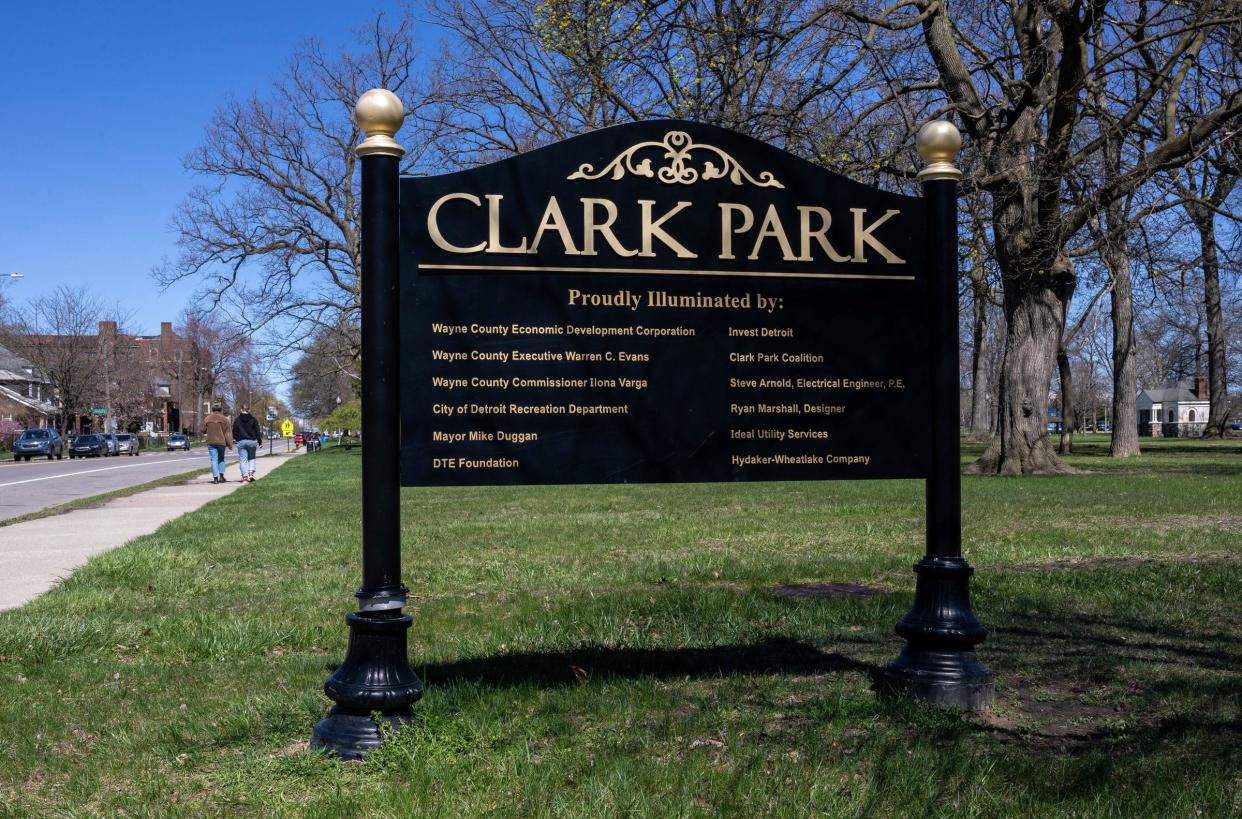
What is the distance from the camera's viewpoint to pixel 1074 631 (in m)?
6.30

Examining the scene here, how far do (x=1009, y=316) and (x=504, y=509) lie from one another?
12443 mm

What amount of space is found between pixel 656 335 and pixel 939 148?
5.27 ft

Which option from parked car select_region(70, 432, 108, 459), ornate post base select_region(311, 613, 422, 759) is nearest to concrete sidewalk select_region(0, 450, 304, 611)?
ornate post base select_region(311, 613, 422, 759)

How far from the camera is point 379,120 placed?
437 centimetres

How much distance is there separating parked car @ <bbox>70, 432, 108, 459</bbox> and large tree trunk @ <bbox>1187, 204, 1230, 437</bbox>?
54858mm

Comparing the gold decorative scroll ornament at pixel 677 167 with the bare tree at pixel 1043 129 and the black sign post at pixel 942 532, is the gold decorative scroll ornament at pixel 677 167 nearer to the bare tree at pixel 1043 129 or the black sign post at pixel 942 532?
the black sign post at pixel 942 532

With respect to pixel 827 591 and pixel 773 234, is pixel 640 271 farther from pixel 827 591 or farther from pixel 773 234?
pixel 827 591

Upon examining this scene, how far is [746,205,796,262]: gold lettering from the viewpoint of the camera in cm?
503

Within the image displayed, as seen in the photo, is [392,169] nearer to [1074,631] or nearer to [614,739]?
[614,739]

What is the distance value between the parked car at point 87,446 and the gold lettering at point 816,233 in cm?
6312

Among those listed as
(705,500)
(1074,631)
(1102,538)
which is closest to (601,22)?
(705,500)

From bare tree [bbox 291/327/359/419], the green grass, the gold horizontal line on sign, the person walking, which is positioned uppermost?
bare tree [bbox 291/327/359/419]

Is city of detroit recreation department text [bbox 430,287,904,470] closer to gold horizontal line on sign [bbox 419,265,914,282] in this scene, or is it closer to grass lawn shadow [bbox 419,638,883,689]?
gold horizontal line on sign [bbox 419,265,914,282]

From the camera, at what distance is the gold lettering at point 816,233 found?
16.7 ft
